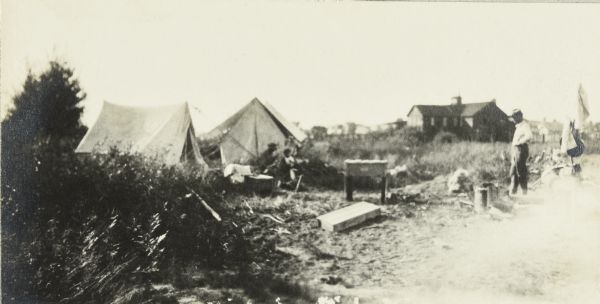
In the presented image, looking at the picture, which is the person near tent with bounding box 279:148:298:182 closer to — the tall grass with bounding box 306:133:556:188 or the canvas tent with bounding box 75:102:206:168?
the tall grass with bounding box 306:133:556:188

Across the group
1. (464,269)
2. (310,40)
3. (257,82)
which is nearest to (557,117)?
(464,269)

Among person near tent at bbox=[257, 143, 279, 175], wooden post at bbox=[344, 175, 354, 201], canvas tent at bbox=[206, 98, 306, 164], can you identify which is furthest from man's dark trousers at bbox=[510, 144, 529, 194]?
person near tent at bbox=[257, 143, 279, 175]

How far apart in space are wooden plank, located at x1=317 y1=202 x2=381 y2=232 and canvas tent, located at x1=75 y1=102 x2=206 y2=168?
889mm

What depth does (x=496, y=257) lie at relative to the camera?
8.89 feet

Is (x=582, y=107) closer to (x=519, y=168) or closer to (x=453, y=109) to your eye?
(x=519, y=168)

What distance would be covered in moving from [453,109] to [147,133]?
2040 mm

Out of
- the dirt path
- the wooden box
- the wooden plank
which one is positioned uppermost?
the wooden box

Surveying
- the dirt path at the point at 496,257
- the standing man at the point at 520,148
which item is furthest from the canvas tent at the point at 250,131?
the standing man at the point at 520,148

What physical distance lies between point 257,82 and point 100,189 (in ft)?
3.81

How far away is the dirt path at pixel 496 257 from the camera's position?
2.59 m

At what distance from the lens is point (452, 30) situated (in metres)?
2.85

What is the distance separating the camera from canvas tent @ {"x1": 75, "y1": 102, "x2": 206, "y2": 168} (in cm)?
258

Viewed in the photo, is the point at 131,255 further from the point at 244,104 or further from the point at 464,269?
the point at 464,269

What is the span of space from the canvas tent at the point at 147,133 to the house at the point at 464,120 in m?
1.51
